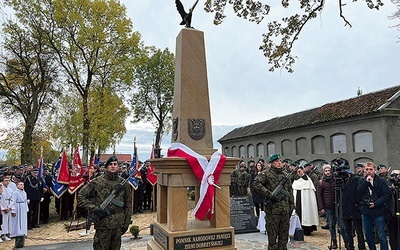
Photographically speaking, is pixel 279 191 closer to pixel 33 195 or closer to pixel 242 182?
pixel 242 182

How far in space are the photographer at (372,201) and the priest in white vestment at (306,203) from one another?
101 inches

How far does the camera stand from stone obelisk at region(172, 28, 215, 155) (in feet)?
18.6

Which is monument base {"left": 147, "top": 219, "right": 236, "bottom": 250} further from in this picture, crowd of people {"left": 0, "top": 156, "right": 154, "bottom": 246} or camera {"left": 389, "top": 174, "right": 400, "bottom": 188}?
camera {"left": 389, "top": 174, "right": 400, "bottom": 188}

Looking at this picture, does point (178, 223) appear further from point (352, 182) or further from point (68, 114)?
point (68, 114)

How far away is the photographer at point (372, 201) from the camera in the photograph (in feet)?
19.6

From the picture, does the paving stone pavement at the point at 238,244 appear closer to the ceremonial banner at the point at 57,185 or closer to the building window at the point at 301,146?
the ceremonial banner at the point at 57,185

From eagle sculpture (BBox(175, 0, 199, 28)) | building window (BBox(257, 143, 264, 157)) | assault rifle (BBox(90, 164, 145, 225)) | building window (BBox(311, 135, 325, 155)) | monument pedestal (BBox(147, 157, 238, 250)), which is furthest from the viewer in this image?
building window (BBox(257, 143, 264, 157))

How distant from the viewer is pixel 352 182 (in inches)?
254

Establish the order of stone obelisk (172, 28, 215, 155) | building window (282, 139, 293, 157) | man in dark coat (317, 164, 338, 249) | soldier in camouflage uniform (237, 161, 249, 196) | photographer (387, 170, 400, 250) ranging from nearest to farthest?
1. stone obelisk (172, 28, 215, 155)
2. photographer (387, 170, 400, 250)
3. man in dark coat (317, 164, 338, 249)
4. soldier in camouflage uniform (237, 161, 249, 196)
5. building window (282, 139, 293, 157)

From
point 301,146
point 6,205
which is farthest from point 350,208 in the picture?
point 301,146

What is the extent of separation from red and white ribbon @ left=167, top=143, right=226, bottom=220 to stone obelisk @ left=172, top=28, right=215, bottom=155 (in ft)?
1.25

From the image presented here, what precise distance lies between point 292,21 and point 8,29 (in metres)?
20.1

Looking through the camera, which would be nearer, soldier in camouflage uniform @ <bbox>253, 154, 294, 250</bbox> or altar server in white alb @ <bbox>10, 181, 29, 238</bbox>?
soldier in camouflage uniform @ <bbox>253, 154, 294, 250</bbox>

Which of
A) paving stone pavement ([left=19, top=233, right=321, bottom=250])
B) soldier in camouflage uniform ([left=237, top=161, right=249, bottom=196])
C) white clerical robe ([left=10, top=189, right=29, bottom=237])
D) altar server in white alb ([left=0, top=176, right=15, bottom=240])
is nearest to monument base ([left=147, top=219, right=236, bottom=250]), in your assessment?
paving stone pavement ([left=19, top=233, right=321, bottom=250])
